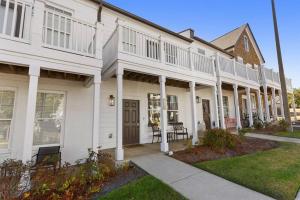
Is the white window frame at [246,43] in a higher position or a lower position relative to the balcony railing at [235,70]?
higher

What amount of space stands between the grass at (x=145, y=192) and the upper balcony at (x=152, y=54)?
410 cm

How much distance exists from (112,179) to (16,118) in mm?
3803

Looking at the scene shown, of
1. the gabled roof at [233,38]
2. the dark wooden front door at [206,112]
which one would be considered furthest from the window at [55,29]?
the gabled roof at [233,38]

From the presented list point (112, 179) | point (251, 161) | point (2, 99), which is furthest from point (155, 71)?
point (2, 99)

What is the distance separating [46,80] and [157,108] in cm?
557

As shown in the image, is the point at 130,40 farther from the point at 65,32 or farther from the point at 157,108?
the point at 157,108

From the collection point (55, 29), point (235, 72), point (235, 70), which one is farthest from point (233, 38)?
point (55, 29)

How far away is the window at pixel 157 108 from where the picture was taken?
9.34 meters

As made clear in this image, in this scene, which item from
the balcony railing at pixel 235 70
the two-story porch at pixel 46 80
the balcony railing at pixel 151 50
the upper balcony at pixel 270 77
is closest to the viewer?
the two-story porch at pixel 46 80

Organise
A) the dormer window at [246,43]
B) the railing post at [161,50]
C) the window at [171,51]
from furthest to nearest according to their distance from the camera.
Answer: the dormer window at [246,43]
the window at [171,51]
the railing post at [161,50]

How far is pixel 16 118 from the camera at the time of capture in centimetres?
554

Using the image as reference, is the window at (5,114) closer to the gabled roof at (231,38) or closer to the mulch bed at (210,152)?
the mulch bed at (210,152)

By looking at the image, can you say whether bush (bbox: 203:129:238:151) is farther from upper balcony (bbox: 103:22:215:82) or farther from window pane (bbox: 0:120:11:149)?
window pane (bbox: 0:120:11:149)

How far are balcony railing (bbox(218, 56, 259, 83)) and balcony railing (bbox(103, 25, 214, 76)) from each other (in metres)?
1.60
